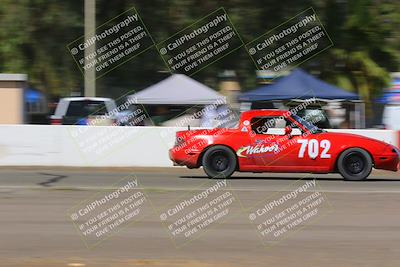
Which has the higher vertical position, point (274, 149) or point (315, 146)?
point (274, 149)

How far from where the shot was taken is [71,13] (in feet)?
87.6

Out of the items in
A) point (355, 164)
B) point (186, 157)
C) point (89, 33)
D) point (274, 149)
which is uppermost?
point (89, 33)

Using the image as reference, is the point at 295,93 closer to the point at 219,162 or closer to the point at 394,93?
the point at 394,93

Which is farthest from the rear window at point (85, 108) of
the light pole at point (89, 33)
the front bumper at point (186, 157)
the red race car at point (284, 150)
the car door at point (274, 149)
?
the car door at point (274, 149)

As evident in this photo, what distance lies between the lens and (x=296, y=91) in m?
23.1

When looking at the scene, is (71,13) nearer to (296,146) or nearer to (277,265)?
(296,146)

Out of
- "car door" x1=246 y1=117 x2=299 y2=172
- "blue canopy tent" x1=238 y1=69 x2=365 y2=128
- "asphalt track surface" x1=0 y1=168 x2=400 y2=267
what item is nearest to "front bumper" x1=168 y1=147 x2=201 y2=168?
"car door" x1=246 y1=117 x2=299 y2=172

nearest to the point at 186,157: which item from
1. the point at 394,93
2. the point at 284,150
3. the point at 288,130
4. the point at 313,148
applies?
the point at 284,150

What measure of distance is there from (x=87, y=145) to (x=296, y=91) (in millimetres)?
7666

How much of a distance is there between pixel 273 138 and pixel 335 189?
2.18 metres

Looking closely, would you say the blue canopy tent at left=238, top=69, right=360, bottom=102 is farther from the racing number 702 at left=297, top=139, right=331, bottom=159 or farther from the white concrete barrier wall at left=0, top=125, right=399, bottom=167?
the racing number 702 at left=297, top=139, right=331, bottom=159

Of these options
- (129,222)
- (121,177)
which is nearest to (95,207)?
(129,222)

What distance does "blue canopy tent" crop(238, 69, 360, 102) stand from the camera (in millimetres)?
23016

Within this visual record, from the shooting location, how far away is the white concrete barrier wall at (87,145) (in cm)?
1839
